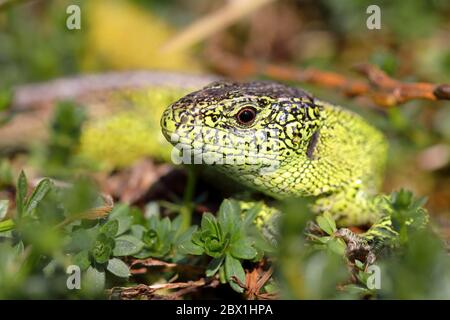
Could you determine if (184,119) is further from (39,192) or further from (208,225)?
(39,192)

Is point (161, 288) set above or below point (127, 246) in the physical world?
below

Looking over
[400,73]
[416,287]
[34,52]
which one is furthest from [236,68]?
[416,287]

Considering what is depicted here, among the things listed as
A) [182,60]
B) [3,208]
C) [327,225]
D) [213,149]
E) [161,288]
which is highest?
[182,60]

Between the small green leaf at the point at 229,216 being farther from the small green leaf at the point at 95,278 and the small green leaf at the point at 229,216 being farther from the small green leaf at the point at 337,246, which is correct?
the small green leaf at the point at 95,278

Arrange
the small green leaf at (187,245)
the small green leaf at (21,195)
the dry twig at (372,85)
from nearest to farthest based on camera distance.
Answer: the small green leaf at (21,195), the small green leaf at (187,245), the dry twig at (372,85)

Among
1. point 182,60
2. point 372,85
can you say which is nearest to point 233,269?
point 372,85

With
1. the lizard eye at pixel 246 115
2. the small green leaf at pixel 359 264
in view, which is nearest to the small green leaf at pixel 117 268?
the lizard eye at pixel 246 115

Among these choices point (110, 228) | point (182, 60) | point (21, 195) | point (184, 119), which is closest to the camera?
point (21, 195)
